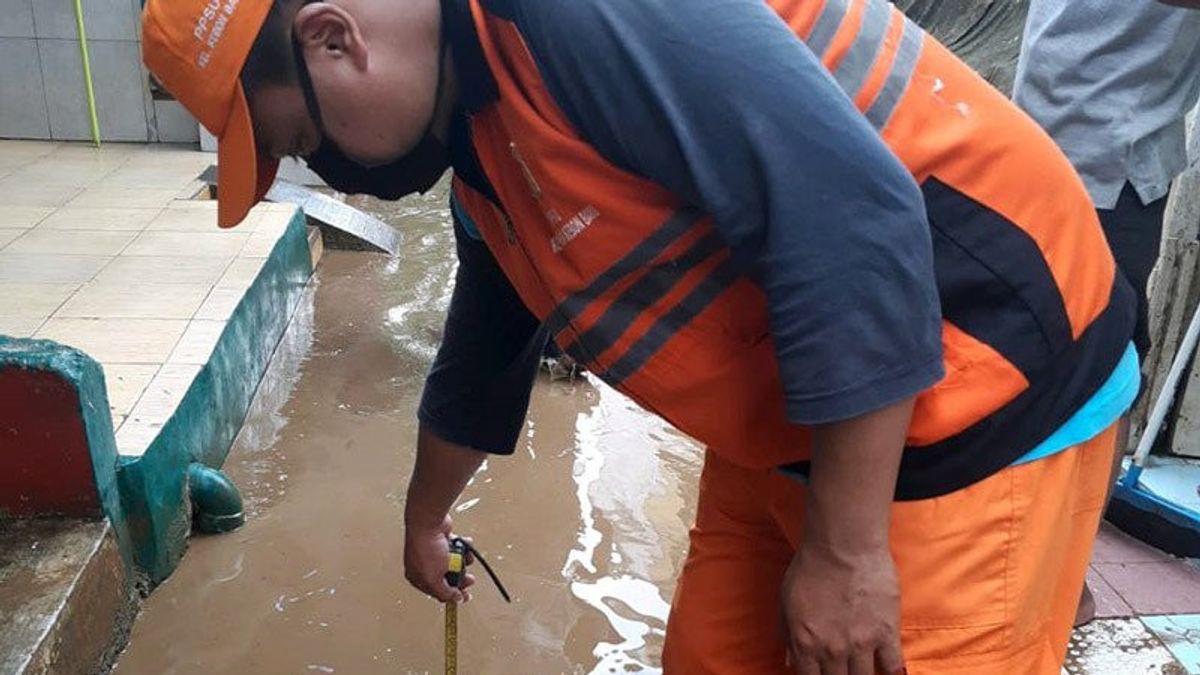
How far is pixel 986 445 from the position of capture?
1257 millimetres

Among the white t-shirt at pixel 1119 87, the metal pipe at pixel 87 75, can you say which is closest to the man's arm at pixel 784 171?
the white t-shirt at pixel 1119 87

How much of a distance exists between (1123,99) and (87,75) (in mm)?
6907

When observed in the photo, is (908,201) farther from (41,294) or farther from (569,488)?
(41,294)

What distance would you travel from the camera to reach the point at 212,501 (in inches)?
122

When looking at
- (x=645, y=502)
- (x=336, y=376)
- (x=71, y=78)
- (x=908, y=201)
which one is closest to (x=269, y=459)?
(x=336, y=376)

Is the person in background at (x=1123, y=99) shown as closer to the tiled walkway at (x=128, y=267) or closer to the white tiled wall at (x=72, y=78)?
the tiled walkway at (x=128, y=267)

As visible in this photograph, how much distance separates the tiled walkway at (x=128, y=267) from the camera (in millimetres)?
3350

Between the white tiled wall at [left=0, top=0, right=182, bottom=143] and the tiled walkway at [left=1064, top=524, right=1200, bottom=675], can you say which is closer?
the tiled walkway at [left=1064, top=524, right=1200, bottom=675]

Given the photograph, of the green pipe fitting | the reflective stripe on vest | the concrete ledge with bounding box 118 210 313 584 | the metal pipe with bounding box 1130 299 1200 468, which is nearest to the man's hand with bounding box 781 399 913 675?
the reflective stripe on vest

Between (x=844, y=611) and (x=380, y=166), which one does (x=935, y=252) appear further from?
(x=380, y=166)

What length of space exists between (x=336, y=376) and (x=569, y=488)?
53.9 inches

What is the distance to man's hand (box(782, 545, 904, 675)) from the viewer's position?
1.18m

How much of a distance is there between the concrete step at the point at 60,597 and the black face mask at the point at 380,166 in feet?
4.41

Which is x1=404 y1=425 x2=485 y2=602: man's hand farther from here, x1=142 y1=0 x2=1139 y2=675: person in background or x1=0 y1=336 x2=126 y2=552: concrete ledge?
x1=0 y1=336 x2=126 y2=552: concrete ledge
